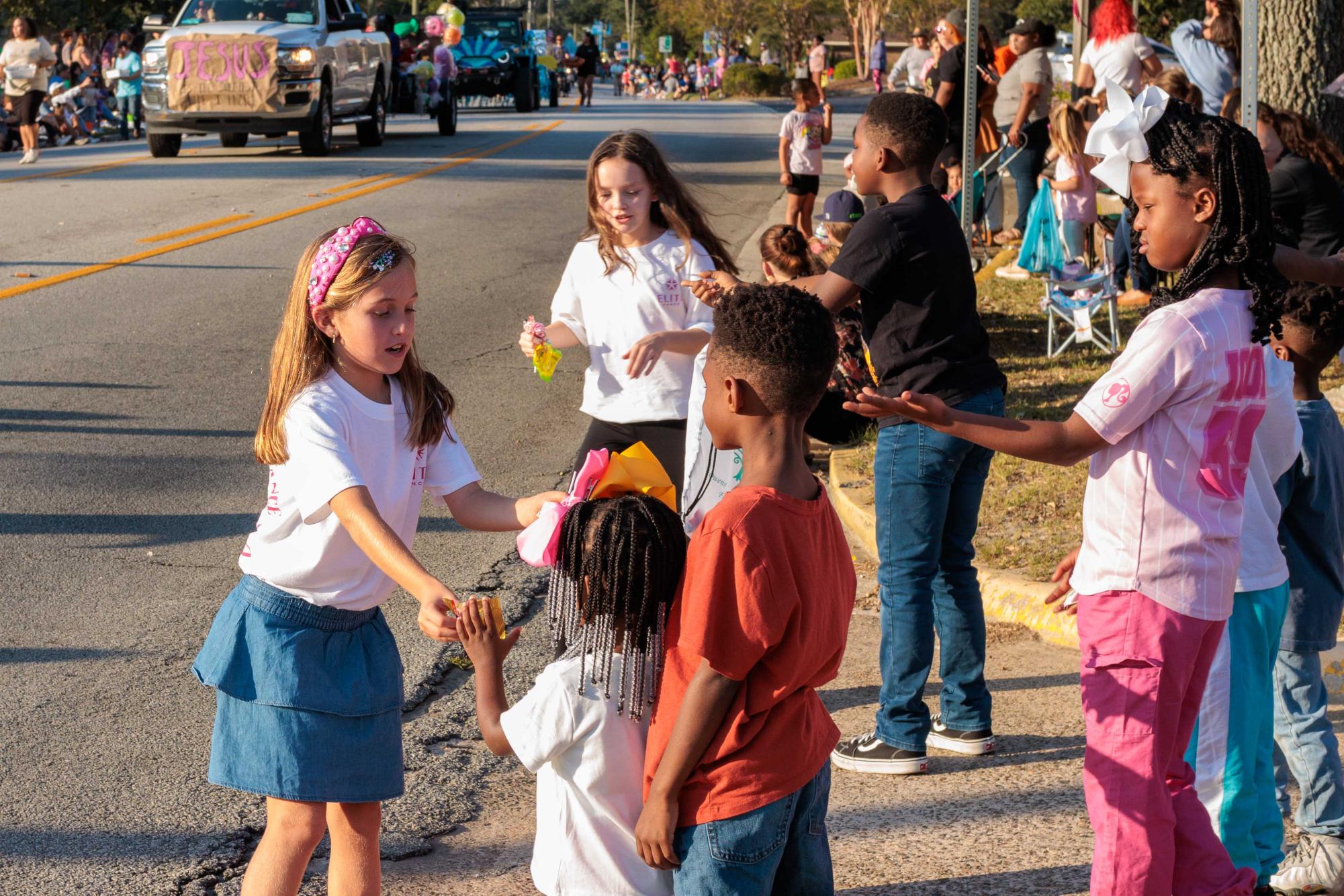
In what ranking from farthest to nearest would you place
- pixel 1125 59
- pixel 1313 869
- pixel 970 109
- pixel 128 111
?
pixel 128 111
pixel 1125 59
pixel 970 109
pixel 1313 869

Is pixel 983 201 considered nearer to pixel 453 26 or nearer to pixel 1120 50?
pixel 1120 50

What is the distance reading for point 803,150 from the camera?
44.1 ft

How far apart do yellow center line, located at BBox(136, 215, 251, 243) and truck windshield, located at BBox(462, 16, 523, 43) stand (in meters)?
24.6

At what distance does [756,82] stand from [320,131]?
4253 centimetres

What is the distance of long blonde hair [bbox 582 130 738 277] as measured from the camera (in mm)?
4543

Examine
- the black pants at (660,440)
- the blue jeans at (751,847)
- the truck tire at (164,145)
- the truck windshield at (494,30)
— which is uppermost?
the truck windshield at (494,30)

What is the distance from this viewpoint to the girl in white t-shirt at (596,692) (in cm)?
262

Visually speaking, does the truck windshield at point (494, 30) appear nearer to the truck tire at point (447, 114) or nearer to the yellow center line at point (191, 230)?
the truck tire at point (447, 114)

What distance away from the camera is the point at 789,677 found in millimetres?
2502

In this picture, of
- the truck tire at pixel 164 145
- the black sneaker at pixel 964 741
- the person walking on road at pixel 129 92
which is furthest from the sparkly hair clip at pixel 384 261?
the person walking on road at pixel 129 92

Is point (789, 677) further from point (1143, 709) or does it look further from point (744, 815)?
point (1143, 709)

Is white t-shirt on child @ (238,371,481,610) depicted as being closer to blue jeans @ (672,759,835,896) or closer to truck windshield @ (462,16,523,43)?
blue jeans @ (672,759,835,896)

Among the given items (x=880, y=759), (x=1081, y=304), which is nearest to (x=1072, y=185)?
(x=1081, y=304)

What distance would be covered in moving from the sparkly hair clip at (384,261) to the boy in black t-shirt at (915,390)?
1311 mm
